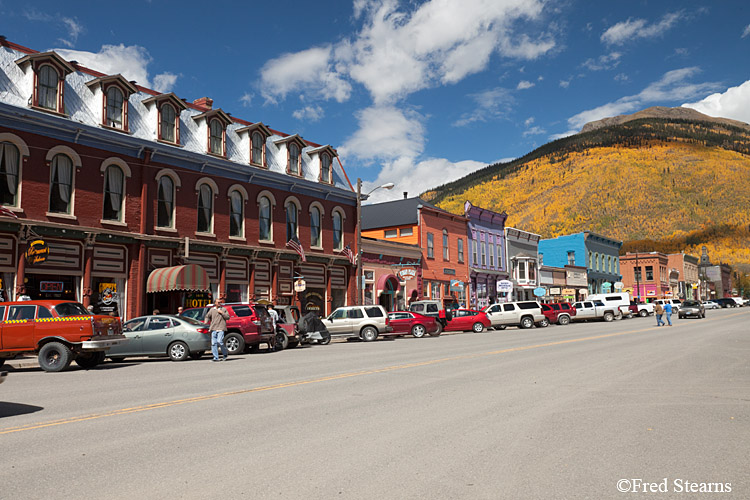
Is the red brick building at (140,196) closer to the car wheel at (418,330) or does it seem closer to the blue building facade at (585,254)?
the car wheel at (418,330)

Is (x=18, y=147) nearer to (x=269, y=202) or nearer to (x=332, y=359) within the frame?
(x=269, y=202)

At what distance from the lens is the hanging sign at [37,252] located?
2053 cm

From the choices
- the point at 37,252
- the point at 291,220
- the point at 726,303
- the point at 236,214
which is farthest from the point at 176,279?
the point at 726,303

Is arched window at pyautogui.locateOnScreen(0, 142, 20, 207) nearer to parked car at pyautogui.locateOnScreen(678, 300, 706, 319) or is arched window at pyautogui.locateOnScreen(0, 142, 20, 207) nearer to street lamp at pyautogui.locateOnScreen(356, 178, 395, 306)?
street lamp at pyautogui.locateOnScreen(356, 178, 395, 306)

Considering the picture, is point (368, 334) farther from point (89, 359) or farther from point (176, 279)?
point (89, 359)

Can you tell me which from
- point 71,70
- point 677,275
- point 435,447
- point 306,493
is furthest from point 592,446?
point 677,275

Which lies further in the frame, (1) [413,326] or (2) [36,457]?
(1) [413,326]

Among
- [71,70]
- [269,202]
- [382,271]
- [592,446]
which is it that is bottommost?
[592,446]

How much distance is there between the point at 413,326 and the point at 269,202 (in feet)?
32.6

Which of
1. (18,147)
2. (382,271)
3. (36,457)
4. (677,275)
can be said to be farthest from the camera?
(677,275)

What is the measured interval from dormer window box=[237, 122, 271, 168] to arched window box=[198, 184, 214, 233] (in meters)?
3.36

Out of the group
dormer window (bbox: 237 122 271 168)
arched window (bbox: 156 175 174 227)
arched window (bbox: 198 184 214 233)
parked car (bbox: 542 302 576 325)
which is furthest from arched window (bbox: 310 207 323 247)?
parked car (bbox: 542 302 576 325)

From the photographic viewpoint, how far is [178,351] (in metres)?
17.9

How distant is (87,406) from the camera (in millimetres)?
9125
